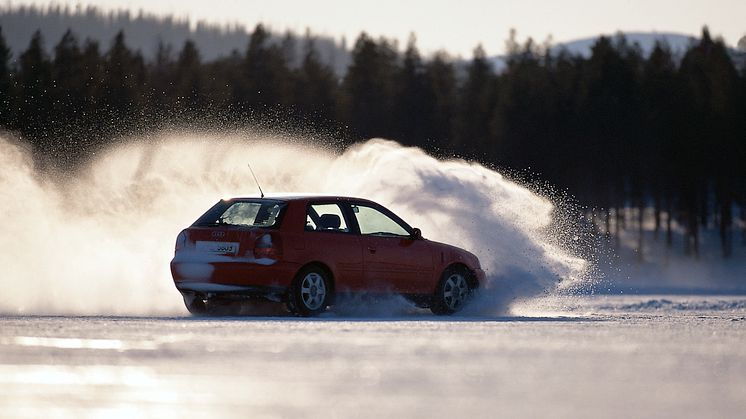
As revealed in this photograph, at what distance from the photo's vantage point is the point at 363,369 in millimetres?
9477

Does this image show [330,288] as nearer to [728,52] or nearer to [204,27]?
[728,52]

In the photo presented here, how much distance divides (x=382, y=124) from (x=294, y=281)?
6643 cm

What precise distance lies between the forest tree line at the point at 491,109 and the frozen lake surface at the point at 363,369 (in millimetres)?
61504

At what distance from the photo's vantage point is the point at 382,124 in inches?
3223

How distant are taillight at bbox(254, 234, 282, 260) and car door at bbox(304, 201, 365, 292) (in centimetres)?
37

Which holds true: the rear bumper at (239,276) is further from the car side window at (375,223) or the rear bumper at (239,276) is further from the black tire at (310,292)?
the car side window at (375,223)

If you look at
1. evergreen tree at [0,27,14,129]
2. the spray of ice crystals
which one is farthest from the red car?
evergreen tree at [0,27,14,129]

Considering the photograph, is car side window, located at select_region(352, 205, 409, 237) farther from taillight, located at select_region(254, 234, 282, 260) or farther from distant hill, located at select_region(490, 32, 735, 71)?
distant hill, located at select_region(490, 32, 735, 71)

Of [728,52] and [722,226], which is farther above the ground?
[728,52]

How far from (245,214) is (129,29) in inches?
7019

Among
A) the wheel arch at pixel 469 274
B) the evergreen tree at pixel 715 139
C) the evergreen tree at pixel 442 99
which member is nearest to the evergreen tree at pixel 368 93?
the evergreen tree at pixel 442 99

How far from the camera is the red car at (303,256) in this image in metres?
15.5

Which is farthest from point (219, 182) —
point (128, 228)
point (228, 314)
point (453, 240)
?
point (228, 314)

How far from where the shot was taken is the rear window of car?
52.1ft
